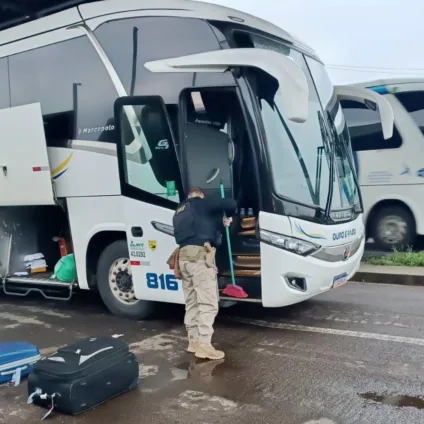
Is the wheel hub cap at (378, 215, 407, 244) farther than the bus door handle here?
Yes

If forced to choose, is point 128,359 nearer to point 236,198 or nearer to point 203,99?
point 236,198

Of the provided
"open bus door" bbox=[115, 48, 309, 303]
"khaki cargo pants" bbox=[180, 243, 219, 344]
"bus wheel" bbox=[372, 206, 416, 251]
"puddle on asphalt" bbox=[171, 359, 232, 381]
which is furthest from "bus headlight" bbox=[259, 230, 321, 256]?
"bus wheel" bbox=[372, 206, 416, 251]

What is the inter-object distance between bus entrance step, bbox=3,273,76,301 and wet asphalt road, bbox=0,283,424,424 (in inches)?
9.7

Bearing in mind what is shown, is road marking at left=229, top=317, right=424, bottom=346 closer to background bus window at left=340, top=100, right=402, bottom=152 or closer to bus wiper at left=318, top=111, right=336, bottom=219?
bus wiper at left=318, top=111, right=336, bottom=219

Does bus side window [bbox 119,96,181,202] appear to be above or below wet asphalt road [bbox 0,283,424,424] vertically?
above

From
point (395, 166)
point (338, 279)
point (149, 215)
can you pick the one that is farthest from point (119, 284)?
point (395, 166)

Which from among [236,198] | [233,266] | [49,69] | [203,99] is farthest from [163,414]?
[49,69]

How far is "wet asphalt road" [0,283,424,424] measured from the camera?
4.17 m

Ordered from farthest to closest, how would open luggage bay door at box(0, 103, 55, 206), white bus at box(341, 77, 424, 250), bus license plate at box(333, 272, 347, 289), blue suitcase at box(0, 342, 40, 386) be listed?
white bus at box(341, 77, 424, 250) < open luggage bay door at box(0, 103, 55, 206) < bus license plate at box(333, 272, 347, 289) < blue suitcase at box(0, 342, 40, 386)

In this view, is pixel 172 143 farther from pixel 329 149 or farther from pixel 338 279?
pixel 338 279

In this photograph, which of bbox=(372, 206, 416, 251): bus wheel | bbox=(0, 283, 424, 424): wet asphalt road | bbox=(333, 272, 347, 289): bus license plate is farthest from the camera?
bbox=(372, 206, 416, 251): bus wheel

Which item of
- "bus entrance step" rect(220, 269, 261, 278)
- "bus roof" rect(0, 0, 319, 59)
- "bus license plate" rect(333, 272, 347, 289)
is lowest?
"bus license plate" rect(333, 272, 347, 289)

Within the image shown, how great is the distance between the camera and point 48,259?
8.53 meters

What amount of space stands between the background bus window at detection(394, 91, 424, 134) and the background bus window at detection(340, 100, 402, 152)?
0.44 metres
